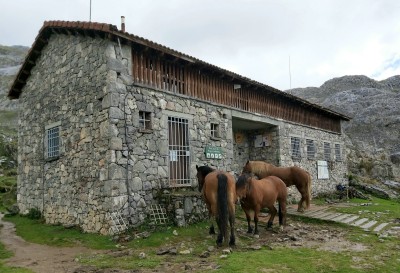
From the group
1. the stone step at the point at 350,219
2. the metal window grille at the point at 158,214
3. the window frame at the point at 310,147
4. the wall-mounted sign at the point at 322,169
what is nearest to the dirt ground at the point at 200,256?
the stone step at the point at 350,219

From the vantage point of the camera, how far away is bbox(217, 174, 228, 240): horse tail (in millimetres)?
7547

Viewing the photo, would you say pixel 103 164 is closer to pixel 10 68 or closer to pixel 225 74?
pixel 225 74

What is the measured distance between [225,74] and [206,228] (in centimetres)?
652

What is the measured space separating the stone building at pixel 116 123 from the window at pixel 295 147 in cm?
301

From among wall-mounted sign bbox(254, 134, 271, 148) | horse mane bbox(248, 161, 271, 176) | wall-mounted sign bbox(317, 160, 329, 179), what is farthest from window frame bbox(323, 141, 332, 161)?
horse mane bbox(248, 161, 271, 176)

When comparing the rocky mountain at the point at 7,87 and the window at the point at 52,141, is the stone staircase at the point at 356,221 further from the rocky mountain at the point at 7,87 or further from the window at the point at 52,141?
the rocky mountain at the point at 7,87

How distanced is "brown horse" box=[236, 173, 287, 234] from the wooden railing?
4.52m

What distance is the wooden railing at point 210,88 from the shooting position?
1134cm

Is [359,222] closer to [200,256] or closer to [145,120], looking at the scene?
[200,256]

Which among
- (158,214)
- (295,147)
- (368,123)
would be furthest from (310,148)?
(368,123)

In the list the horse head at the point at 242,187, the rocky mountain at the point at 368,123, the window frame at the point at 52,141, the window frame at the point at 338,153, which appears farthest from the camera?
the rocky mountain at the point at 368,123

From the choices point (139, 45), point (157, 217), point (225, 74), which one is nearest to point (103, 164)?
point (157, 217)

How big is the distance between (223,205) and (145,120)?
457 cm

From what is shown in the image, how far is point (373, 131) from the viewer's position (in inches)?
1336
